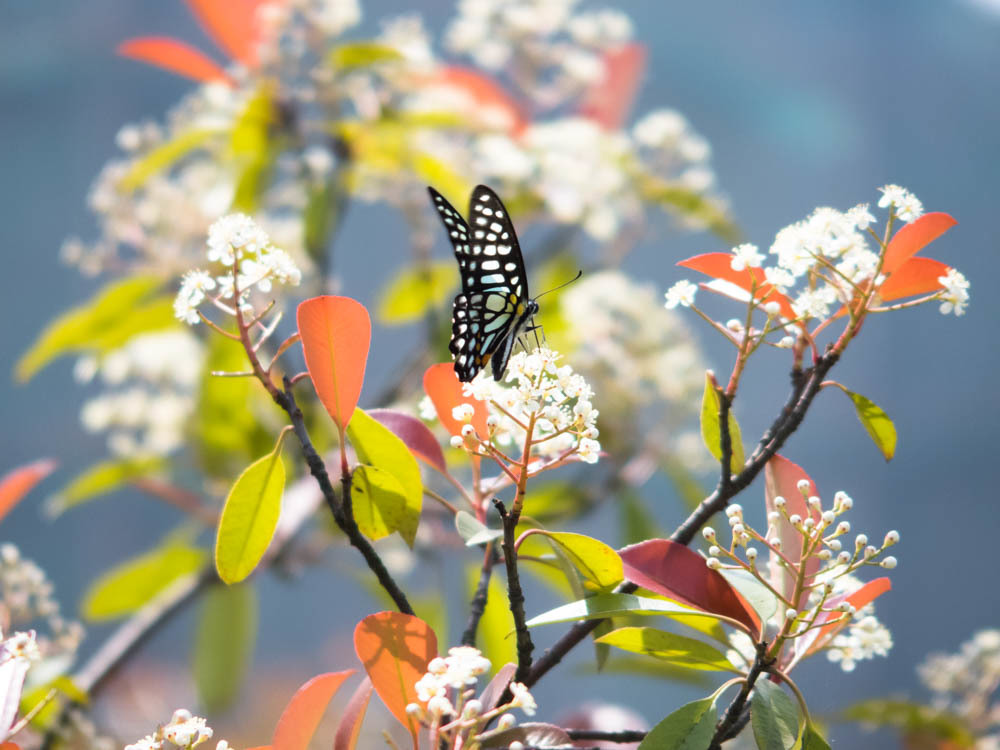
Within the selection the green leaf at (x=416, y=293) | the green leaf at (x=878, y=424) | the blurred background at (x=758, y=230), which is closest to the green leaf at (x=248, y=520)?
the green leaf at (x=878, y=424)

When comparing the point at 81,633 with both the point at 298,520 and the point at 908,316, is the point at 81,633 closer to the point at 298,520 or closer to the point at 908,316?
the point at 298,520

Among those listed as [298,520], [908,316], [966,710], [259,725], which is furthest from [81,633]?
[908,316]

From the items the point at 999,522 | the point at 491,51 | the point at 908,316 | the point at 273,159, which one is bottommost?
the point at 273,159

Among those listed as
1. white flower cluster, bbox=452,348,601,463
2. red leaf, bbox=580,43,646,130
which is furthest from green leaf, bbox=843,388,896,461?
red leaf, bbox=580,43,646,130

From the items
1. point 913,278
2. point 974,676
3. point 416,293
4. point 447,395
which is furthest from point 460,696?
point 416,293

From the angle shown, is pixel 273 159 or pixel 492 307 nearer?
pixel 492 307

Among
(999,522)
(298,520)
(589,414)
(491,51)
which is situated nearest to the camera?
(589,414)

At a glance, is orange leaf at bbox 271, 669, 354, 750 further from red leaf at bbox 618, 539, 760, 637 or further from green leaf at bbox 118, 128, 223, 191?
green leaf at bbox 118, 128, 223, 191
